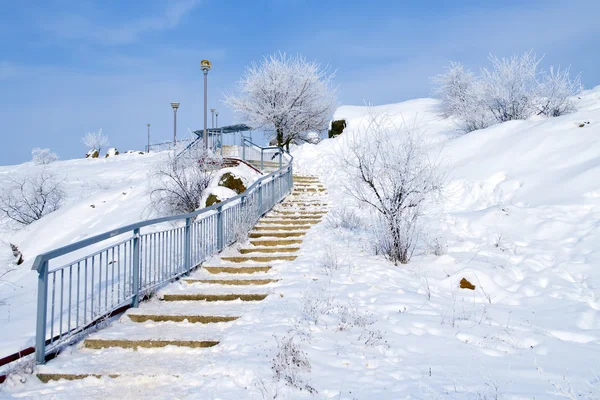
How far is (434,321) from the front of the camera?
16.4ft

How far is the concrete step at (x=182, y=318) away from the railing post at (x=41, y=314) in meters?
1.46

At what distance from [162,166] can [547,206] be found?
1446 centimetres

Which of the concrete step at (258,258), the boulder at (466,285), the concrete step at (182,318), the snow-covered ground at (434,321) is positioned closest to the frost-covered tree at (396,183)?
the snow-covered ground at (434,321)

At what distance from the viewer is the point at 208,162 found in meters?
17.1

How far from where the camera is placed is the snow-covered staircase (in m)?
4.22

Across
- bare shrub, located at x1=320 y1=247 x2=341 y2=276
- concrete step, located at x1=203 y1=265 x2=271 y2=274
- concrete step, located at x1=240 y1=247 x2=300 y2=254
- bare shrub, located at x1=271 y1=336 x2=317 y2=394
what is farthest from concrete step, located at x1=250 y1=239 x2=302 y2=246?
bare shrub, located at x1=271 y1=336 x2=317 y2=394

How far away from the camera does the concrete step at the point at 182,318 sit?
5.45 metres

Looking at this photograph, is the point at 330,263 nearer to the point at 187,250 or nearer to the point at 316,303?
the point at 316,303

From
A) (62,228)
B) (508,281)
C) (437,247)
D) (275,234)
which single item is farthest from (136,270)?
Result: (62,228)

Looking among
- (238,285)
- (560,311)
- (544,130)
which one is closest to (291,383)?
(238,285)

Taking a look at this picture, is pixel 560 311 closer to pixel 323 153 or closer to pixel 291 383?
pixel 291 383

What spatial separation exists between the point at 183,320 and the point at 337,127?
99.9ft

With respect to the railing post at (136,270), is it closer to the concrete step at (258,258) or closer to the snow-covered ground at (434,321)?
the snow-covered ground at (434,321)

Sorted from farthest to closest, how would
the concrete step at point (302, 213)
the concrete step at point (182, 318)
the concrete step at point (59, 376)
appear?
the concrete step at point (302, 213) < the concrete step at point (182, 318) < the concrete step at point (59, 376)
